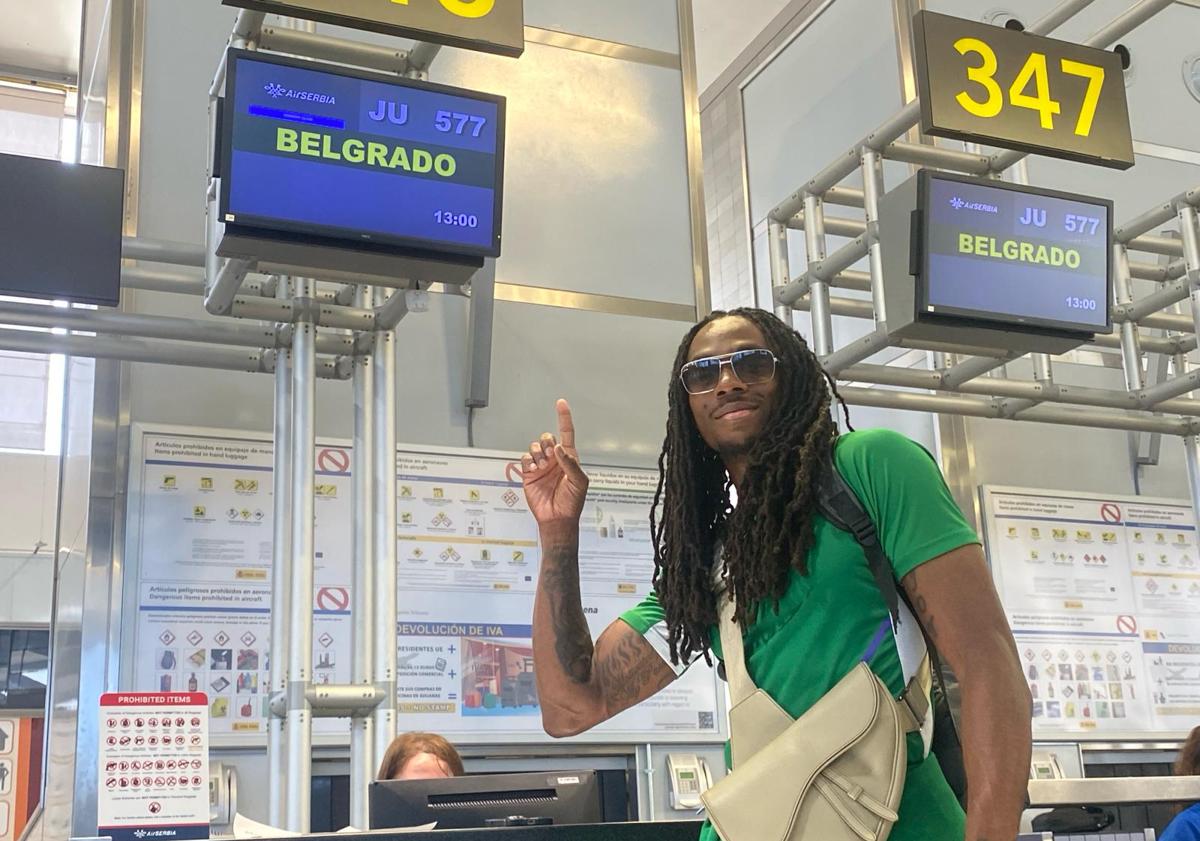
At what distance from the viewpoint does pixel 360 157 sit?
3.52 m

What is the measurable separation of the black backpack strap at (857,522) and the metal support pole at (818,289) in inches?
152

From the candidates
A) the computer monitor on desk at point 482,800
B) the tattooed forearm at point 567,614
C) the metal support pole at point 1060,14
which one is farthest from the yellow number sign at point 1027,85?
the tattooed forearm at point 567,614

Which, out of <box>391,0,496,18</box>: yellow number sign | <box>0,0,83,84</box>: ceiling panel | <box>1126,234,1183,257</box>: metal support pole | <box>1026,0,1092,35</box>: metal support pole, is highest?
<box>0,0,83,84</box>: ceiling panel

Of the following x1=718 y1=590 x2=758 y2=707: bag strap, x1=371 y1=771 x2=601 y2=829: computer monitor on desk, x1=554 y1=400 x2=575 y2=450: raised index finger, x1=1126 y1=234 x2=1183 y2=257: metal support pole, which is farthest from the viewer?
x1=1126 y1=234 x2=1183 y2=257: metal support pole

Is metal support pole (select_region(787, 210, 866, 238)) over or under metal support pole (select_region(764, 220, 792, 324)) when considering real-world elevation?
over

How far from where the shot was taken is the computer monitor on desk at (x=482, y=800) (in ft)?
8.59

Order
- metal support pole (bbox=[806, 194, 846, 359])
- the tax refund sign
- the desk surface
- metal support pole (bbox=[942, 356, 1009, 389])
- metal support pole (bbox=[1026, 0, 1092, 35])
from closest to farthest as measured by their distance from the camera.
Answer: the desk surface, the tax refund sign, metal support pole (bbox=[1026, 0, 1092, 35]), metal support pole (bbox=[942, 356, 1009, 389]), metal support pole (bbox=[806, 194, 846, 359])

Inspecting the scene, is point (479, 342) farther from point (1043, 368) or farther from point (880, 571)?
point (880, 571)

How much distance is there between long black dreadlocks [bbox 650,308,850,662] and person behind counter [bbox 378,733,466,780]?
2.10 metres

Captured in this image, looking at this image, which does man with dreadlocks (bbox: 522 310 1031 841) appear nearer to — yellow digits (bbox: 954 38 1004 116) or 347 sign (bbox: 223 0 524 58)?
347 sign (bbox: 223 0 524 58)

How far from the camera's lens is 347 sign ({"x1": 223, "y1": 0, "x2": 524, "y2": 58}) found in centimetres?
344

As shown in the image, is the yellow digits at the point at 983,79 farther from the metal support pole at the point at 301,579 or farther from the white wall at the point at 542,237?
the metal support pole at the point at 301,579

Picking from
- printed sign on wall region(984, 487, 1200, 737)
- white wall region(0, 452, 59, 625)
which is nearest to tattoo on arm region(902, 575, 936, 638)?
printed sign on wall region(984, 487, 1200, 737)

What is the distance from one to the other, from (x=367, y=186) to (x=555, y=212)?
6.51 ft
